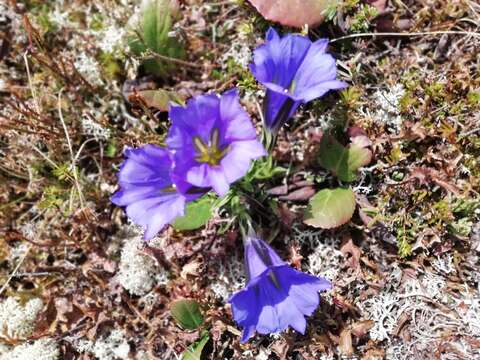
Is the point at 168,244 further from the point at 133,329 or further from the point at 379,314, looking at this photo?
the point at 379,314

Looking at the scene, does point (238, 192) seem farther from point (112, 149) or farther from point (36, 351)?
point (36, 351)

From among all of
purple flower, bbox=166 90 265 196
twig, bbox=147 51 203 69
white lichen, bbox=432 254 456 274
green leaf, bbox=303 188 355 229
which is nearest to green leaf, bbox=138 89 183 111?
twig, bbox=147 51 203 69

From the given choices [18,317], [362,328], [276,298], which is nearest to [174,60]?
[276,298]

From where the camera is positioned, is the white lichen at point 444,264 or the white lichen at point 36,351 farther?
the white lichen at point 36,351

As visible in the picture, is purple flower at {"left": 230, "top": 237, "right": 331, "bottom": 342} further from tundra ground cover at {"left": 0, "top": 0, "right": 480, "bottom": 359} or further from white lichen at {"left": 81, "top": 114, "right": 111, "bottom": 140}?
white lichen at {"left": 81, "top": 114, "right": 111, "bottom": 140}

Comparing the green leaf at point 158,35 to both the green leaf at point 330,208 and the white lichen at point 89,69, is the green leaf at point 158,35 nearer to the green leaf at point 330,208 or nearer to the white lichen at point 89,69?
the white lichen at point 89,69

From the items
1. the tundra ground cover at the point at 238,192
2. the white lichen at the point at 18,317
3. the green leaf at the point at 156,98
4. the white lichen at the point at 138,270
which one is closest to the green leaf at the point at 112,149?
the tundra ground cover at the point at 238,192
